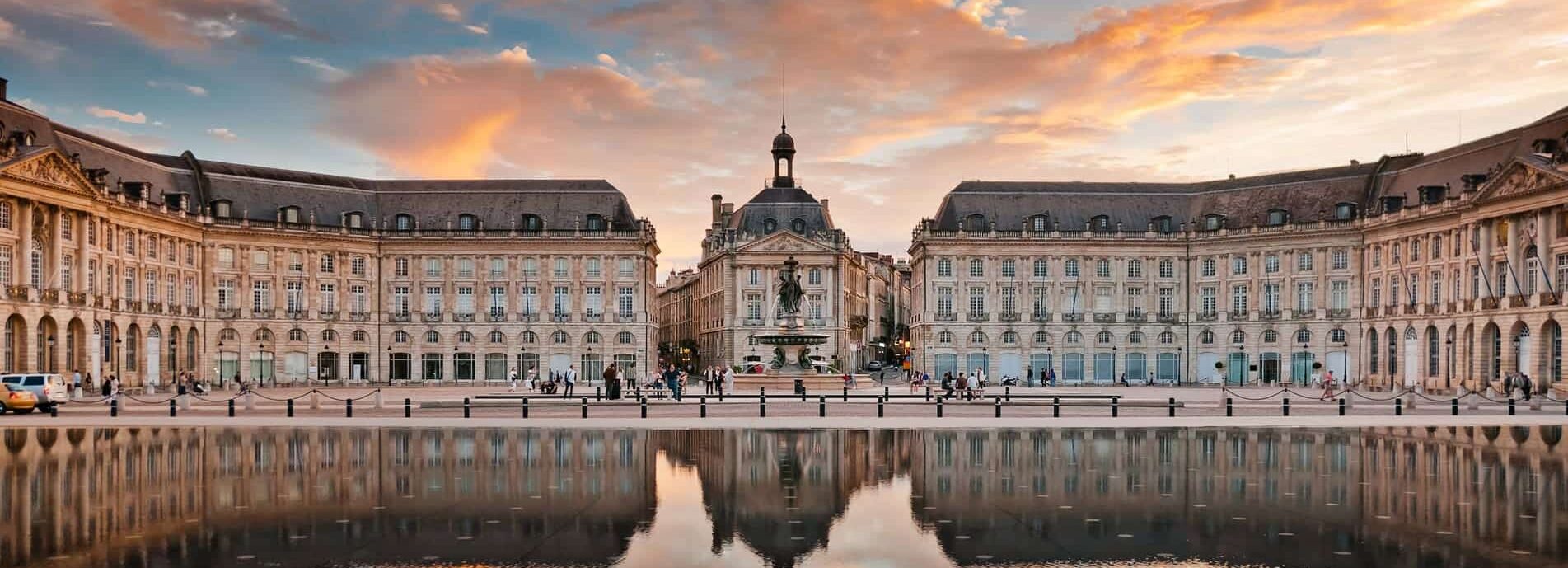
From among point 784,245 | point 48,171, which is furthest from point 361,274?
point 784,245

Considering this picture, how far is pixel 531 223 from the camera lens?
93.6 m

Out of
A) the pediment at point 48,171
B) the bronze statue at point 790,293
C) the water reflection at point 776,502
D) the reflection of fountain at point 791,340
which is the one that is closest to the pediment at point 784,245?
the reflection of fountain at point 791,340

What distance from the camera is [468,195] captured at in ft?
310

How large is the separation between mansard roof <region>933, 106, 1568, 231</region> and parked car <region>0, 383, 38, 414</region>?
214ft

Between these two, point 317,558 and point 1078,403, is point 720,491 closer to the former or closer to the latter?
point 317,558

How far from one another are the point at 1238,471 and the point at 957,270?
73.4m

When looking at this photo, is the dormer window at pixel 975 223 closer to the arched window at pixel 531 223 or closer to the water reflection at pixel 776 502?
the arched window at pixel 531 223

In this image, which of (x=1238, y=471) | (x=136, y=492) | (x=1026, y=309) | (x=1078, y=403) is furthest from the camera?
(x=1026, y=309)

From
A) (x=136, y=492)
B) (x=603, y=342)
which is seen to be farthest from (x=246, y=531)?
(x=603, y=342)

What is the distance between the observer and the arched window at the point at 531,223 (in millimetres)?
93312

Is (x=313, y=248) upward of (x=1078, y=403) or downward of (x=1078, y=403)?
upward

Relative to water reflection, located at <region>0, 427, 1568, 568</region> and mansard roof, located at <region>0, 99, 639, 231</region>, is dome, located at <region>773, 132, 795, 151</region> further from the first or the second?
water reflection, located at <region>0, 427, 1568, 568</region>

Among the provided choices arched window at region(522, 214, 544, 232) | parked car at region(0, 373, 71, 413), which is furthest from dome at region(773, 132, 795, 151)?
parked car at region(0, 373, 71, 413)

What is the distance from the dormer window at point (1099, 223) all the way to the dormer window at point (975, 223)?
25.7ft
